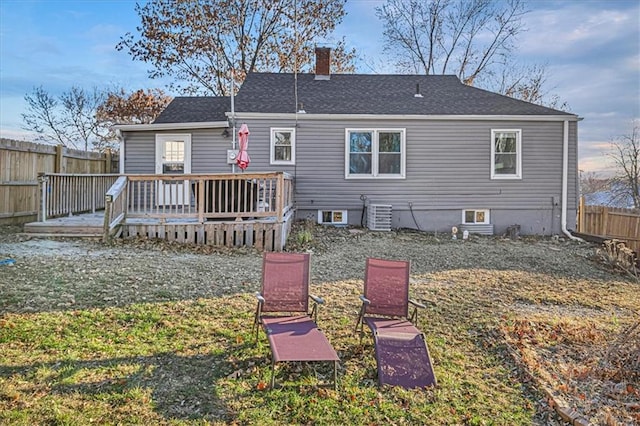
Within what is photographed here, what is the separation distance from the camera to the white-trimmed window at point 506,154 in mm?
12500

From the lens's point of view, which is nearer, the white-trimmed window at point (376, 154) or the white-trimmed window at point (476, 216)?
the white-trimmed window at point (376, 154)

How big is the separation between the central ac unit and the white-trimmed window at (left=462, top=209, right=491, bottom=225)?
3483 mm

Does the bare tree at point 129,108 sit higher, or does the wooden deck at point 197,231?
the bare tree at point 129,108

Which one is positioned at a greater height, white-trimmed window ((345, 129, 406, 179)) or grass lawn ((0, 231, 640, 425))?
white-trimmed window ((345, 129, 406, 179))

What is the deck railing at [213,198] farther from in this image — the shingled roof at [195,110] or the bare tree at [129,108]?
the bare tree at [129,108]

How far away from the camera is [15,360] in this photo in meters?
3.59

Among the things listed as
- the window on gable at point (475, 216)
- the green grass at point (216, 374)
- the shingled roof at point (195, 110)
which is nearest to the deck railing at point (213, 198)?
the green grass at point (216, 374)

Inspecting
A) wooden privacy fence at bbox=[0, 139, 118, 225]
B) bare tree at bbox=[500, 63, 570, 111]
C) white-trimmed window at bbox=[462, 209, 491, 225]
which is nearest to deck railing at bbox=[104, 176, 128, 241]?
wooden privacy fence at bbox=[0, 139, 118, 225]

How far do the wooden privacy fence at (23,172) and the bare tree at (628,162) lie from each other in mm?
19813

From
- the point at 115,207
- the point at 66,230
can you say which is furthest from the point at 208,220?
the point at 66,230

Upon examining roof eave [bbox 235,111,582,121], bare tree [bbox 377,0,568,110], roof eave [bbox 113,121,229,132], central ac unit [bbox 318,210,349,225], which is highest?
bare tree [bbox 377,0,568,110]

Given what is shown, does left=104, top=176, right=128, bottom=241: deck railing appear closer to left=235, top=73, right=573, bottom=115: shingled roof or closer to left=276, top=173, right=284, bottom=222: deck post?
left=276, top=173, right=284, bottom=222: deck post

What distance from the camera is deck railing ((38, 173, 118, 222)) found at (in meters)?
9.07

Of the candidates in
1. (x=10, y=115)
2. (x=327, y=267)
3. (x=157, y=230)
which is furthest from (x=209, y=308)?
(x=10, y=115)
